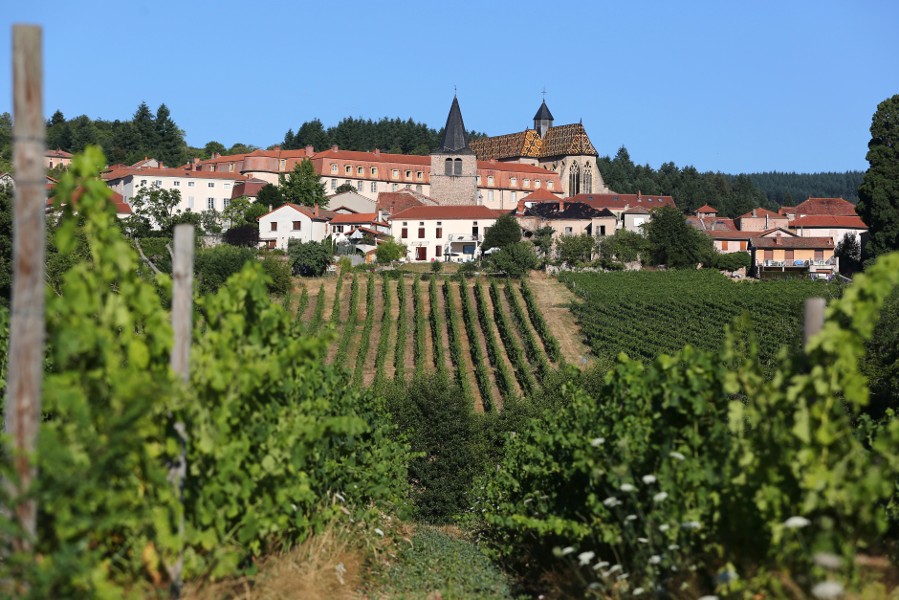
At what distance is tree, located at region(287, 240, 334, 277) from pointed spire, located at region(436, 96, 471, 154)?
98.5 feet

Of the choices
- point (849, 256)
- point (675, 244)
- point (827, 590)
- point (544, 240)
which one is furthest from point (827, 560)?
point (544, 240)

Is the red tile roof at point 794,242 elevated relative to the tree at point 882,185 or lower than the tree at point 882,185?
lower

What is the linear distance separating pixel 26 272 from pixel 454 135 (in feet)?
275

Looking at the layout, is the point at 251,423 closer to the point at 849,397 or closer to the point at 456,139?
the point at 849,397

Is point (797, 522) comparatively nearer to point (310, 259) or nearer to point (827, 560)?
point (827, 560)

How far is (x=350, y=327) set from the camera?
4853cm

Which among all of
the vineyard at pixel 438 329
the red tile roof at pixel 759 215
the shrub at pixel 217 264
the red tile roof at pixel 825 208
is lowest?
the vineyard at pixel 438 329

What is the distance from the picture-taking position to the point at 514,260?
5997 centimetres

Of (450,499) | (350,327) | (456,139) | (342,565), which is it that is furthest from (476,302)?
(342,565)

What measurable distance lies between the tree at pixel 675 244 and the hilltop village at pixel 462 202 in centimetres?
308

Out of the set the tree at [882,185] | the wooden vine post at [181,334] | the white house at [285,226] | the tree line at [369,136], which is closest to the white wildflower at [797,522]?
the wooden vine post at [181,334]

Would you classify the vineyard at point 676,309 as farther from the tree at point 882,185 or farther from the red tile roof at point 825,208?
the red tile roof at point 825,208

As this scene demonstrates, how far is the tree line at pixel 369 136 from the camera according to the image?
12712 centimetres

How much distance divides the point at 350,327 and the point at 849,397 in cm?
4363
